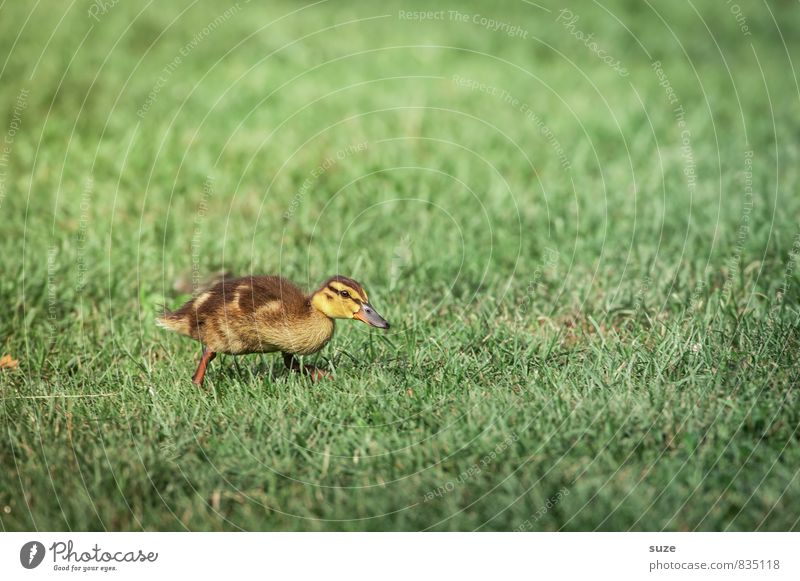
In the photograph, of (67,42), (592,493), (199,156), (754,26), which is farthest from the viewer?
(754,26)

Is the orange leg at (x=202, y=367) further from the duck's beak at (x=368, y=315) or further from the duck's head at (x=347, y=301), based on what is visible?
the duck's beak at (x=368, y=315)

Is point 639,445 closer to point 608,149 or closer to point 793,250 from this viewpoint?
point 793,250

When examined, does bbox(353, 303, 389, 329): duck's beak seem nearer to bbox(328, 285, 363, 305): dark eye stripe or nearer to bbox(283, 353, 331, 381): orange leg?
bbox(328, 285, 363, 305): dark eye stripe

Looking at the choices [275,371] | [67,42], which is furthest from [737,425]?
[67,42]
